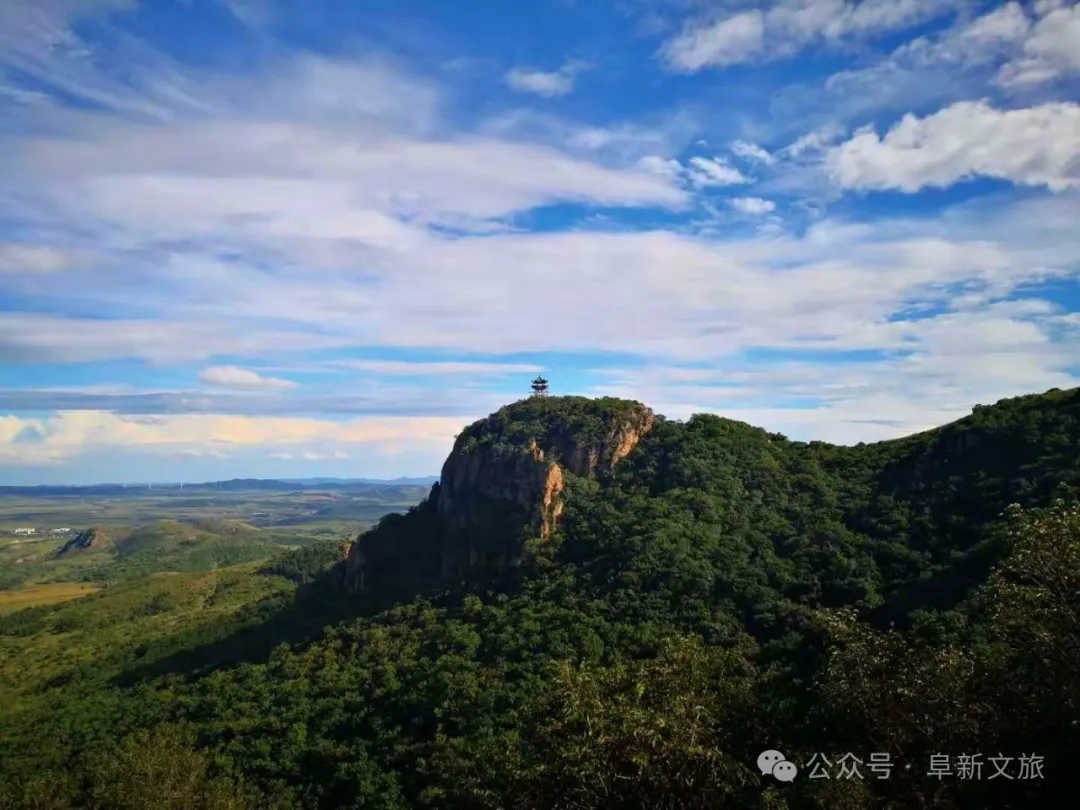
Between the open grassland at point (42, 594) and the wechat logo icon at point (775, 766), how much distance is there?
14992cm

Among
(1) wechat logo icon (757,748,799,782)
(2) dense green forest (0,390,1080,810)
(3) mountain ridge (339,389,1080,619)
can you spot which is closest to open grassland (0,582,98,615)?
(2) dense green forest (0,390,1080,810)

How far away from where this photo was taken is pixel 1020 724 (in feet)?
68.8

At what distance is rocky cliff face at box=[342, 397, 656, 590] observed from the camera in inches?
2894

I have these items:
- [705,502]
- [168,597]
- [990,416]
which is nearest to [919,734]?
[705,502]

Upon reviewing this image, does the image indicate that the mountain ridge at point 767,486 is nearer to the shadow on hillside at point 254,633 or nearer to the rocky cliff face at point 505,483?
the rocky cliff face at point 505,483

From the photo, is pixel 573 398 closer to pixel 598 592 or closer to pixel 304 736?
pixel 598 592

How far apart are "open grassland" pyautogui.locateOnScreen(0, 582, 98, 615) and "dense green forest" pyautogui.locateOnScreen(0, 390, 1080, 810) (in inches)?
2126

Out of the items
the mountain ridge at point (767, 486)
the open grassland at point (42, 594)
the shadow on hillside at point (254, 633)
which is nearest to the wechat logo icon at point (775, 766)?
the mountain ridge at point (767, 486)

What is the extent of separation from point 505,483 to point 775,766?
56.0 m

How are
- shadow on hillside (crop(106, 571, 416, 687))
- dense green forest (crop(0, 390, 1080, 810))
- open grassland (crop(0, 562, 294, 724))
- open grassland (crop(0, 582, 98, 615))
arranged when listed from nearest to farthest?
dense green forest (crop(0, 390, 1080, 810))
shadow on hillside (crop(106, 571, 416, 687))
open grassland (crop(0, 562, 294, 724))
open grassland (crop(0, 582, 98, 615))

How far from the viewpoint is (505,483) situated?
7838cm

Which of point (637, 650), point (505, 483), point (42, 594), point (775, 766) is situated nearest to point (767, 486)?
point (505, 483)

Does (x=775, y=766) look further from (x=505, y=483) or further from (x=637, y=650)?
(x=505, y=483)

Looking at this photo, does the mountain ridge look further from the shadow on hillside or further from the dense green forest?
the shadow on hillside
